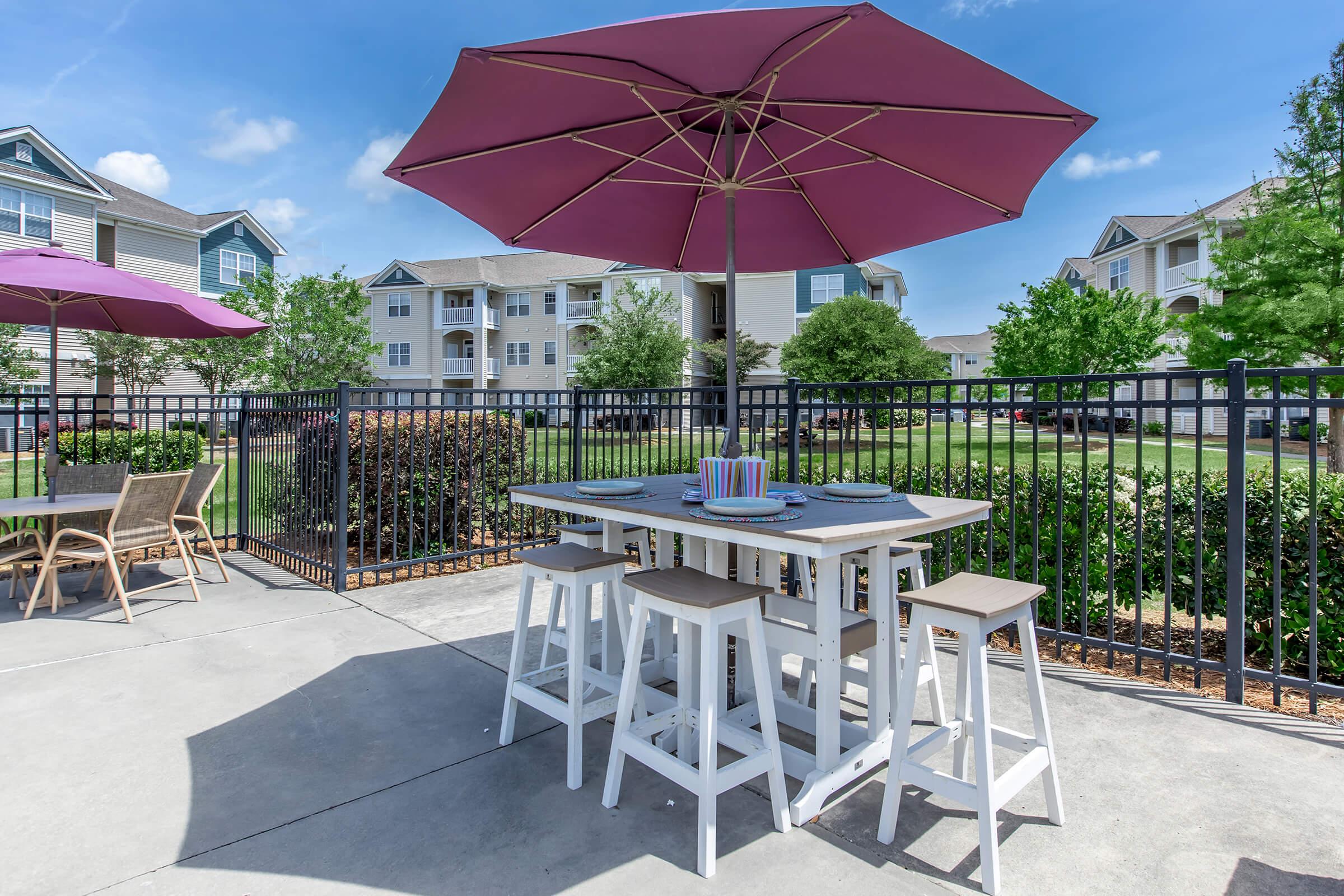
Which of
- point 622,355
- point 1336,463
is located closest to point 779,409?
point 1336,463

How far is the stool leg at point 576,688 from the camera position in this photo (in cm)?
253

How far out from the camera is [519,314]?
124ft

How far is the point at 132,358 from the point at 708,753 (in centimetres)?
2637

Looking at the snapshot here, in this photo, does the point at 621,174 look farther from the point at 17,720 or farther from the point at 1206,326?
the point at 1206,326

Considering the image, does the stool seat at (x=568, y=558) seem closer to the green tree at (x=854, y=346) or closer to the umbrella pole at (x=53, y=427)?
the umbrella pole at (x=53, y=427)

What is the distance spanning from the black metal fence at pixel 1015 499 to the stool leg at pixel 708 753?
1.45 m

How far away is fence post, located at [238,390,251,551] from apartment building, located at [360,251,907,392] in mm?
27879

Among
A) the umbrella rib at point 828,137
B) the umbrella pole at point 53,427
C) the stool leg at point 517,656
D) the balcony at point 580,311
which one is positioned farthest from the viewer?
the balcony at point 580,311

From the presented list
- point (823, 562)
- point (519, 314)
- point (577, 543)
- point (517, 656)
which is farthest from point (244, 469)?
point (519, 314)

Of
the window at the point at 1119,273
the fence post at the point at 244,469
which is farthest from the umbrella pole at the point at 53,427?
the window at the point at 1119,273

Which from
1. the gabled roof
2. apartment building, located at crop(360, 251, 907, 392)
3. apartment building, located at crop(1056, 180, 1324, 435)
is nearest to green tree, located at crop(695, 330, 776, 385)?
apartment building, located at crop(360, 251, 907, 392)

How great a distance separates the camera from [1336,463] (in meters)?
13.8

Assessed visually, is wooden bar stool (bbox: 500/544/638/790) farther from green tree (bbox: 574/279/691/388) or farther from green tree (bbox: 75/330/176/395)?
green tree (bbox: 574/279/691/388)

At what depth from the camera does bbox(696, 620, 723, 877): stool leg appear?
202 cm
